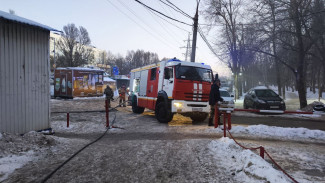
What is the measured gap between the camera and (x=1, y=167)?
4410 mm

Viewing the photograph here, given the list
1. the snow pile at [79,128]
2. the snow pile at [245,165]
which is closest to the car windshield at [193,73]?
the snow pile at [79,128]

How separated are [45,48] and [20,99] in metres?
1.87

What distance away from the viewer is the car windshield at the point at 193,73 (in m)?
10.1

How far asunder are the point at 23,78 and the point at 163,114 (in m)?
5.70

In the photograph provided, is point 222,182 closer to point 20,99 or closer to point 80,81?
point 20,99

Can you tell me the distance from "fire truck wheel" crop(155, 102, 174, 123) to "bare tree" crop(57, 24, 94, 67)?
4669cm

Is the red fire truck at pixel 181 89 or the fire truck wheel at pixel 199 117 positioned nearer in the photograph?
the red fire truck at pixel 181 89

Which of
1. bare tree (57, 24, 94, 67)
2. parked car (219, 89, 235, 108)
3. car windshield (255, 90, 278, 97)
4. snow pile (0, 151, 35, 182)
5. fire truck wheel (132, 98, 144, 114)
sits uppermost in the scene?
bare tree (57, 24, 94, 67)

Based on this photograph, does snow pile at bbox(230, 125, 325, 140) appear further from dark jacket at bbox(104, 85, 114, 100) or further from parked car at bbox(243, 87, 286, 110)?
dark jacket at bbox(104, 85, 114, 100)

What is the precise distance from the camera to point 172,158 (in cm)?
533

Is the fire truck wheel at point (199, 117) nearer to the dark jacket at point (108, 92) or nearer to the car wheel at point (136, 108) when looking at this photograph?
the car wheel at point (136, 108)

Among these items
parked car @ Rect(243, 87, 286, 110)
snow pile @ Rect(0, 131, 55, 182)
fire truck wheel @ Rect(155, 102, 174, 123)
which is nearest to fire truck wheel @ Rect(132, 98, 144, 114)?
fire truck wheel @ Rect(155, 102, 174, 123)

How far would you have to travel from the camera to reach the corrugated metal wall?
6.39m

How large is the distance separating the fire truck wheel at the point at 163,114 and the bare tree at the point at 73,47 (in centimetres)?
4669
